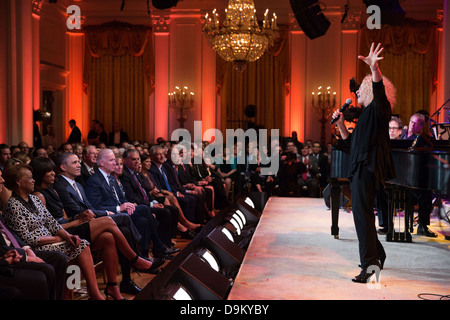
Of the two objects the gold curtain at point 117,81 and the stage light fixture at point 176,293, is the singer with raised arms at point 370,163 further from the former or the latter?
the gold curtain at point 117,81

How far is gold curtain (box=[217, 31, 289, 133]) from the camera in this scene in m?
14.1

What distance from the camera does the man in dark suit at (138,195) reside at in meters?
5.85

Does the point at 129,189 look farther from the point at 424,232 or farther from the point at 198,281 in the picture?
the point at 424,232

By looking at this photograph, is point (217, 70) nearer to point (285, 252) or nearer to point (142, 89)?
point (142, 89)

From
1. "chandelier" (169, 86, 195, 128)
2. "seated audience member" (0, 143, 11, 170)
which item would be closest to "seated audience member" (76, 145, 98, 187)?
"seated audience member" (0, 143, 11, 170)

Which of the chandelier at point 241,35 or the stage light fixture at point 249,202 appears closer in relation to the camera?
the stage light fixture at point 249,202

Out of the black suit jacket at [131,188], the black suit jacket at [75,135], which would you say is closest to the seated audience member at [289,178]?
the black suit jacket at [131,188]

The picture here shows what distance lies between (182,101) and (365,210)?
10.4 m

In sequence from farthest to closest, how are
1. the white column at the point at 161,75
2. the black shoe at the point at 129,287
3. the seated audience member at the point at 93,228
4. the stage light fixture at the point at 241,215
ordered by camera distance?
the white column at the point at 161,75 < the stage light fixture at the point at 241,215 < the black shoe at the point at 129,287 < the seated audience member at the point at 93,228

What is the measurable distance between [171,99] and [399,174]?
9.70 metres

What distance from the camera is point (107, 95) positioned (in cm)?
1477

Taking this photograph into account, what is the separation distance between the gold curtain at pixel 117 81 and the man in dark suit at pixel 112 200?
9.20 metres

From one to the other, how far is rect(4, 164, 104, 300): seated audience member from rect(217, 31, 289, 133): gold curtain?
10.4 m

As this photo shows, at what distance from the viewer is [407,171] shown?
424 cm
